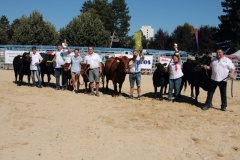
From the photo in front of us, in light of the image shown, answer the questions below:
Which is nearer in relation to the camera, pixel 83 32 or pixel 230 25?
pixel 83 32

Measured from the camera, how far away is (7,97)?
364 inches

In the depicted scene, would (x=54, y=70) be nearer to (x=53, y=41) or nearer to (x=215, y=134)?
(x=215, y=134)

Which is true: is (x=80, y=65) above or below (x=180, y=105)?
above

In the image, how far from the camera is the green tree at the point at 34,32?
3769 cm

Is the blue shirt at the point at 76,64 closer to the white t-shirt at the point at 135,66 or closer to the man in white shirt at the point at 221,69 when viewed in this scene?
the white t-shirt at the point at 135,66

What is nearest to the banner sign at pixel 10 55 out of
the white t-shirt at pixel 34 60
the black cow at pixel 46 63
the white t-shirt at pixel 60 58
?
the black cow at pixel 46 63

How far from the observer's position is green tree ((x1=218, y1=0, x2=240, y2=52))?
4065 cm

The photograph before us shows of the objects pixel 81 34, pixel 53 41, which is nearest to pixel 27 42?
pixel 53 41

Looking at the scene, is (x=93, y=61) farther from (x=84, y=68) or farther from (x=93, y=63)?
(x=84, y=68)

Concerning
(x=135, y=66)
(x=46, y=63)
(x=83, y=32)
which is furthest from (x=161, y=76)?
(x=83, y=32)

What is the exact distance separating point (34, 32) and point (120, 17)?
27.2 metres

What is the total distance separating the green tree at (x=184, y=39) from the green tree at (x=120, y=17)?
20115mm

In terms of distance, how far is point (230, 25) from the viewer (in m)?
42.4

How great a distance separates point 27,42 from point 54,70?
28943 mm
